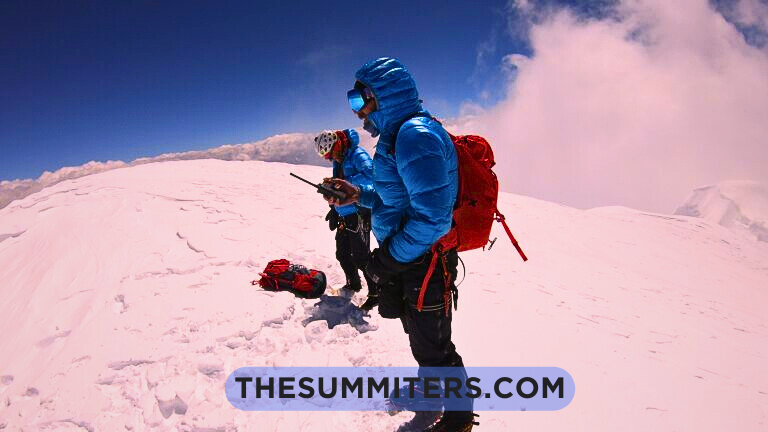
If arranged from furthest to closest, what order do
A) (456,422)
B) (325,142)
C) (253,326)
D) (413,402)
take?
(325,142) < (253,326) < (413,402) < (456,422)

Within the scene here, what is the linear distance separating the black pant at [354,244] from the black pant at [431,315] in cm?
212

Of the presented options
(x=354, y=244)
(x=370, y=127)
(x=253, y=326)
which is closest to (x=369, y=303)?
(x=354, y=244)

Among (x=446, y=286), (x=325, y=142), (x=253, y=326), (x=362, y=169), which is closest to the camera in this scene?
(x=446, y=286)

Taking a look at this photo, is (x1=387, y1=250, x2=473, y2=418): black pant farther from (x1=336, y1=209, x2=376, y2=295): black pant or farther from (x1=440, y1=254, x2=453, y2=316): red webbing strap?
(x1=336, y1=209, x2=376, y2=295): black pant

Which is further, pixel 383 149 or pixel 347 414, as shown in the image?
pixel 347 414

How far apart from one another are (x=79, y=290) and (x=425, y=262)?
20.8 feet

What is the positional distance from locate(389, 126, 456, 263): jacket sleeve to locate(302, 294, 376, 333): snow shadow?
3.14 m

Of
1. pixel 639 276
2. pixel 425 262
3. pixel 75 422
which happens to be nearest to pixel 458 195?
pixel 425 262

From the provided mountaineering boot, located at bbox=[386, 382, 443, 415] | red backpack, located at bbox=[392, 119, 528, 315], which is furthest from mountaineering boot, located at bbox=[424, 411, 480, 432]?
red backpack, located at bbox=[392, 119, 528, 315]

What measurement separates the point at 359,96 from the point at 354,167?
103 inches

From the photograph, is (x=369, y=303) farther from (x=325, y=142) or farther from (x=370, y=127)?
(x=370, y=127)

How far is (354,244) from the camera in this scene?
19.2 ft

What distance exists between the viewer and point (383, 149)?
2.86m

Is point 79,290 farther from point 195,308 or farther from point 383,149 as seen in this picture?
point 383,149
